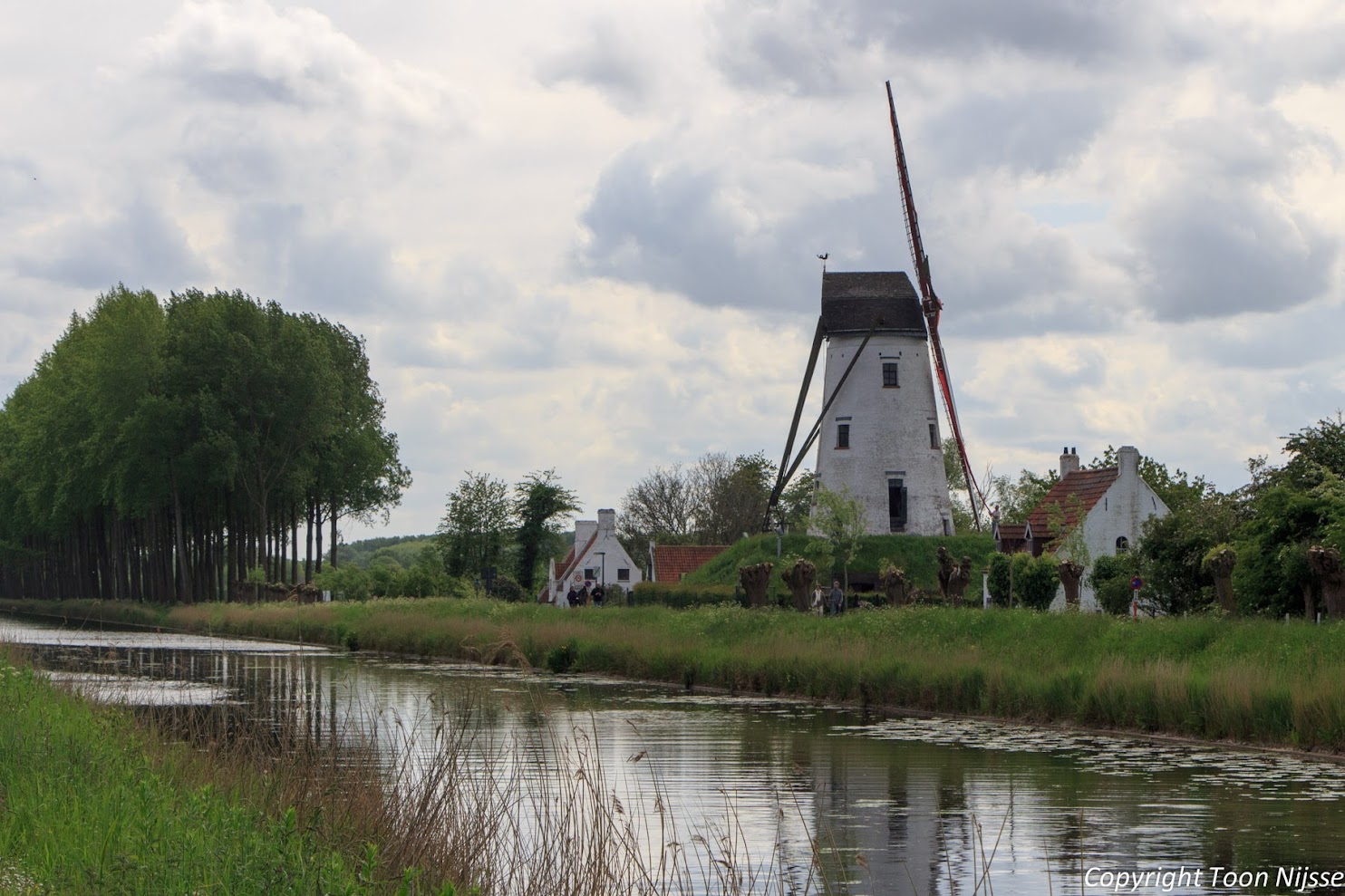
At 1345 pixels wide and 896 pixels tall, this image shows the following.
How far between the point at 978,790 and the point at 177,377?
5905cm

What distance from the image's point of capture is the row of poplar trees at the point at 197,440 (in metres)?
70.6

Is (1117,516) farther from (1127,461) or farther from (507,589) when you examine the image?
(507,589)

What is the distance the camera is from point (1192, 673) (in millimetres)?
23609

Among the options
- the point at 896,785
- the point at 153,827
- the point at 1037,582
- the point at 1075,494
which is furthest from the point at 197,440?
the point at 153,827

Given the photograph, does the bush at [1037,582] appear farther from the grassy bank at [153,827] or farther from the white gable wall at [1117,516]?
the grassy bank at [153,827]

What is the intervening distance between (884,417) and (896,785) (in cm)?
5078

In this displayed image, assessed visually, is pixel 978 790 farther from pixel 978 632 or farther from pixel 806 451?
pixel 806 451

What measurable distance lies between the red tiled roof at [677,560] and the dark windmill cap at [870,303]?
22601 mm

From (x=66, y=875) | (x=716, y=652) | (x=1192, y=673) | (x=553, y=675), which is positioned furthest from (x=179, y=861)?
(x=553, y=675)

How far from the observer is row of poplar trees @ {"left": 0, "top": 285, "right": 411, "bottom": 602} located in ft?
232

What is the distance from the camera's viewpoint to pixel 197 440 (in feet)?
233

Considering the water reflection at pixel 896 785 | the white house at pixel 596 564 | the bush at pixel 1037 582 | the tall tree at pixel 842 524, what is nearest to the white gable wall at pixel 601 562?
the white house at pixel 596 564

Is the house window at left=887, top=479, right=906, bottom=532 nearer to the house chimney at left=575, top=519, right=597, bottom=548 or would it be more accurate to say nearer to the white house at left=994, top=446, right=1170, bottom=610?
the white house at left=994, top=446, right=1170, bottom=610

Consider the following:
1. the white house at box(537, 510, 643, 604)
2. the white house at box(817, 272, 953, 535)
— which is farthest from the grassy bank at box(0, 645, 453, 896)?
the white house at box(537, 510, 643, 604)
